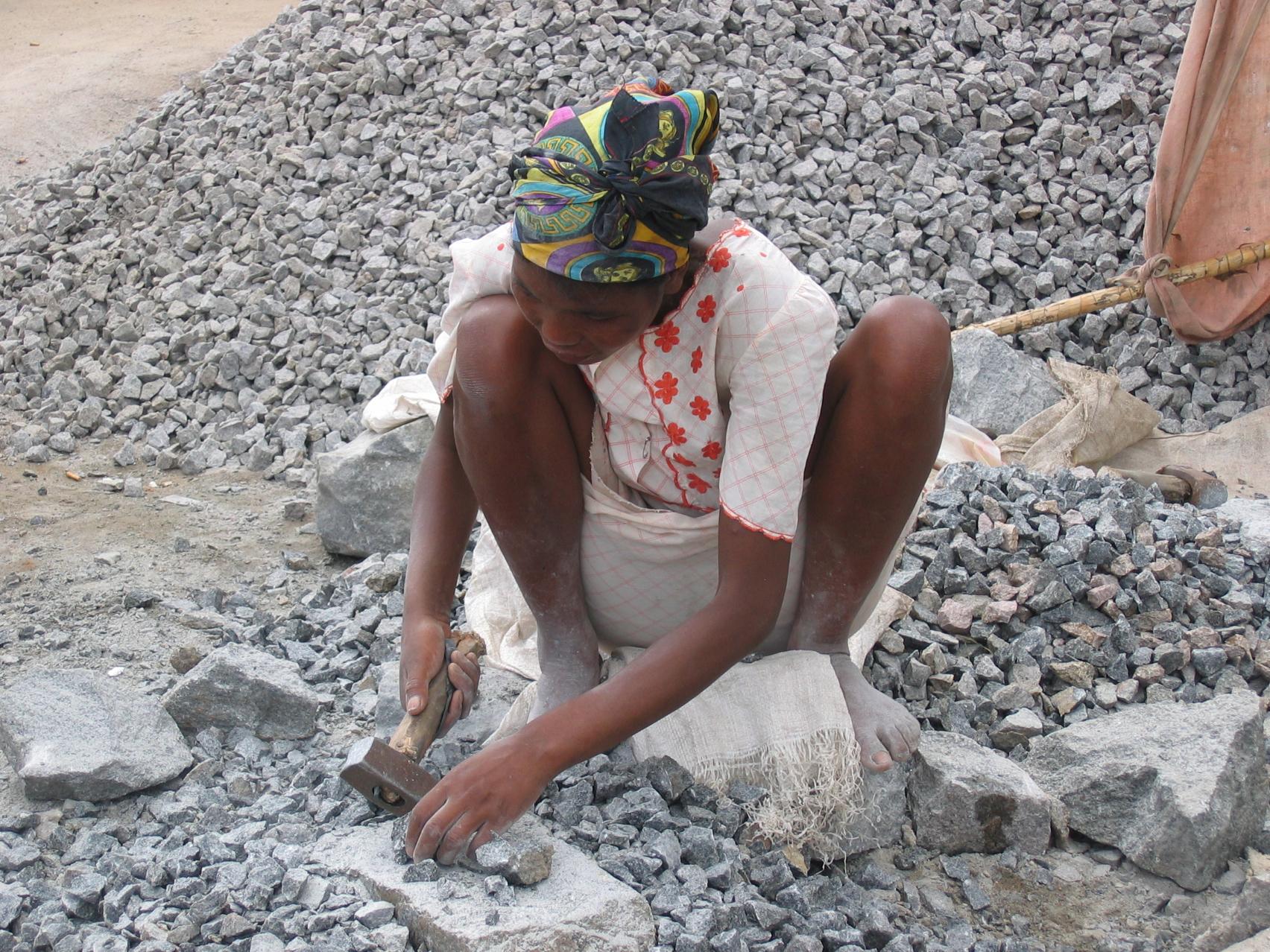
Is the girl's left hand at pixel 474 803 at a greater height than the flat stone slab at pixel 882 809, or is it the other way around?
the girl's left hand at pixel 474 803

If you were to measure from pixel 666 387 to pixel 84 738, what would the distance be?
119cm

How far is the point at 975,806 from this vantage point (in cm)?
217

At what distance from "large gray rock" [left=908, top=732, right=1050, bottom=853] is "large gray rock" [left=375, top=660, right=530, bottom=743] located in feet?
2.51

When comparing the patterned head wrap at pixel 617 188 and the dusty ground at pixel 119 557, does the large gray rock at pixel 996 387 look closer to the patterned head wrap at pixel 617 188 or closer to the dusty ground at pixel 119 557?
the dusty ground at pixel 119 557

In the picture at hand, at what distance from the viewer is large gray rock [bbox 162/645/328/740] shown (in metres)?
2.39

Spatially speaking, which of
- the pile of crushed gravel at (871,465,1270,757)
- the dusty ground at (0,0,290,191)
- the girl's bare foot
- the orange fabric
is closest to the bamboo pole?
the orange fabric

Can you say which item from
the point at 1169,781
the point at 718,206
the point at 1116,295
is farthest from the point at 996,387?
the point at 1169,781

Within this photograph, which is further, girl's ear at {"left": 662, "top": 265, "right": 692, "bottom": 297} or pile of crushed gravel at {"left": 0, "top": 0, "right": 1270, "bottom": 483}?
pile of crushed gravel at {"left": 0, "top": 0, "right": 1270, "bottom": 483}

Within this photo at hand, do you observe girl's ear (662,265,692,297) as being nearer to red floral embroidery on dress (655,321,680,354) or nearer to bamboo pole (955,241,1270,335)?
red floral embroidery on dress (655,321,680,354)

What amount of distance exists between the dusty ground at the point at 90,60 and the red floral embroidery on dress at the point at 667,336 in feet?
19.9

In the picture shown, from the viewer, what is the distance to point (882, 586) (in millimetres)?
2396

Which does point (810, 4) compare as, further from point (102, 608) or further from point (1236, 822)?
point (1236, 822)

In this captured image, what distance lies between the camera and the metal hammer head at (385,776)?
190 cm

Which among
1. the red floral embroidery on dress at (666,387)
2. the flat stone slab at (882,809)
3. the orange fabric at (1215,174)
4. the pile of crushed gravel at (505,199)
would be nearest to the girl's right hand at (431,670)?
the red floral embroidery on dress at (666,387)
